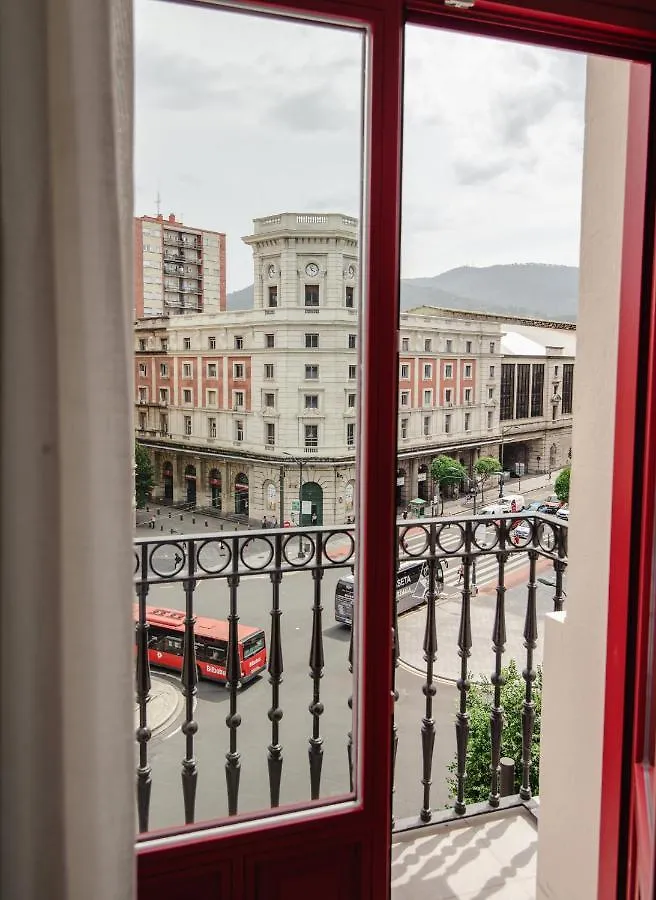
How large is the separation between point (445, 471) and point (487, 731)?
199 cm

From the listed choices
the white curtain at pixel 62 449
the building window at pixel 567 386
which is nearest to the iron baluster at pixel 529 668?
the building window at pixel 567 386

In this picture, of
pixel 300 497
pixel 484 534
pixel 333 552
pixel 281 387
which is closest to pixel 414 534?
pixel 484 534

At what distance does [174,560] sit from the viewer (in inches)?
68.6

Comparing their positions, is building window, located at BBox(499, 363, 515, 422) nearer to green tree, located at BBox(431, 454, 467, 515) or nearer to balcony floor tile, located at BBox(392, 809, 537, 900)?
green tree, located at BBox(431, 454, 467, 515)

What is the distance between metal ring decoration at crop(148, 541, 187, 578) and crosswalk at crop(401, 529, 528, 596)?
2.49 feet

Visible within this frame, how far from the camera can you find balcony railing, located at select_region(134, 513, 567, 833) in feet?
5.80

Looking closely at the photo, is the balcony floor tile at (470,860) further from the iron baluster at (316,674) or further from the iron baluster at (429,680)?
the iron baluster at (316,674)

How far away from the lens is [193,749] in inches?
74.3

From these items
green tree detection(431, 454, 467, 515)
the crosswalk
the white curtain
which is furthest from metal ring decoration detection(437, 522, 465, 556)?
the white curtain

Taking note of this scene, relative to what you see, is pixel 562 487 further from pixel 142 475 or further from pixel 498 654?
pixel 142 475

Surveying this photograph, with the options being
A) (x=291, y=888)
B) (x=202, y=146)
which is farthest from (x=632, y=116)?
(x=291, y=888)

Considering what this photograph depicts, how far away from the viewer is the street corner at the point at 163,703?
1907 millimetres

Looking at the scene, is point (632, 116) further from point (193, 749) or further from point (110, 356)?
point (193, 749)

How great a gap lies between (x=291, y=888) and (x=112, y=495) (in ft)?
2.85
